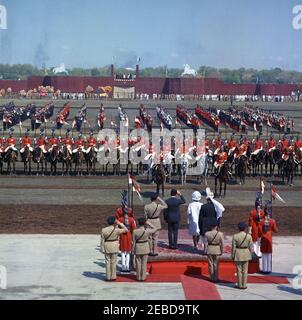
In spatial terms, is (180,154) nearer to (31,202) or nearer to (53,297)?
(31,202)

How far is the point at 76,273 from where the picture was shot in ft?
48.4

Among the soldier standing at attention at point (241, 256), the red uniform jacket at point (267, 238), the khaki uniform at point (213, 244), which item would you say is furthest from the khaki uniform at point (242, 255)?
the red uniform jacket at point (267, 238)

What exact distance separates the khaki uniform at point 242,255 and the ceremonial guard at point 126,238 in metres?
2.05

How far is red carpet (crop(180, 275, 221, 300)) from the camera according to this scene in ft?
43.4

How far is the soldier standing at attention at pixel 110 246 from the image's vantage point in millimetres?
14055

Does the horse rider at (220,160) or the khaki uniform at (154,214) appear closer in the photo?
the khaki uniform at (154,214)

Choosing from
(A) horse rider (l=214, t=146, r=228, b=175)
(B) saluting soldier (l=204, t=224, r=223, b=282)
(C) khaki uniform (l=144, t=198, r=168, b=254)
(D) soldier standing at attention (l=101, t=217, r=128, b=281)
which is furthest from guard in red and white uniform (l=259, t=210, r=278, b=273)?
(A) horse rider (l=214, t=146, r=228, b=175)

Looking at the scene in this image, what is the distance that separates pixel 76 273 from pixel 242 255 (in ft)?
10.4

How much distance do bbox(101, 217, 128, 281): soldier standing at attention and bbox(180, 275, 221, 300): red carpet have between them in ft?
4.29

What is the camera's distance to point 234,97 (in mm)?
96938

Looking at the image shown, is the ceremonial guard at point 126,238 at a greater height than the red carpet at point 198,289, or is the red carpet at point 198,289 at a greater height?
the ceremonial guard at point 126,238

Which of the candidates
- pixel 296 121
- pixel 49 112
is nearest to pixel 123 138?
pixel 49 112

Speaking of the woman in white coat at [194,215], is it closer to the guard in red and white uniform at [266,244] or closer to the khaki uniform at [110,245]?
the guard in red and white uniform at [266,244]

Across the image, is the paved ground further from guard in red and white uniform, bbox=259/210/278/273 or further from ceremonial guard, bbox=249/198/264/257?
ceremonial guard, bbox=249/198/264/257
